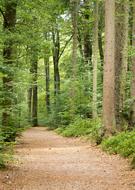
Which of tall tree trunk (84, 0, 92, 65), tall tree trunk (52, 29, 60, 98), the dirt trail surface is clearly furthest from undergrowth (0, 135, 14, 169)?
tall tree trunk (52, 29, 60, 98)

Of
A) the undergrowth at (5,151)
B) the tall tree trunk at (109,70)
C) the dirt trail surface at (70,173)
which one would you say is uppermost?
the tall tree trunk at (109,70)

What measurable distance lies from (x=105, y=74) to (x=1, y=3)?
16.8ft

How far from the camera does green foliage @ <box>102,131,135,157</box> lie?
11.8 meters

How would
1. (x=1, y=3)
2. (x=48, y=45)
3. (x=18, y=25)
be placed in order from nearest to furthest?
(x=1, y=3)
(x=18, y=25)
(x=48, y=45)

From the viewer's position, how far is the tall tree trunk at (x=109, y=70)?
1535 cm

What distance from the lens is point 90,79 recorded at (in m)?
28.0

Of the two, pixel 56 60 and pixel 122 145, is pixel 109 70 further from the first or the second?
pixel 56 60

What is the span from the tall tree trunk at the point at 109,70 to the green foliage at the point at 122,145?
837 millimetres

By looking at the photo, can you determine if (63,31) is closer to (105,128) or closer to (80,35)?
(80,35)

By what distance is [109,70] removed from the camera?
15.5 meters

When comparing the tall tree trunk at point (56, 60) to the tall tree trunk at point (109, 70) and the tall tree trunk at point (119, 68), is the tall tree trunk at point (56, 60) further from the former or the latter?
the tall tree trunk at point (109, 70)

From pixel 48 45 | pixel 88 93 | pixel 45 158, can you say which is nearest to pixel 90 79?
pixel 88 93

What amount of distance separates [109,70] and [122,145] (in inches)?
146

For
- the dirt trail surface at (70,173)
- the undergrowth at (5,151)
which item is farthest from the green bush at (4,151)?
the dirt trail surface at (70,173)
